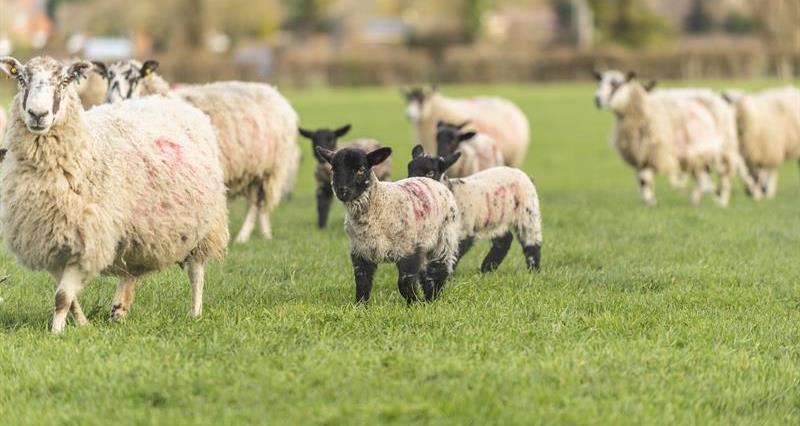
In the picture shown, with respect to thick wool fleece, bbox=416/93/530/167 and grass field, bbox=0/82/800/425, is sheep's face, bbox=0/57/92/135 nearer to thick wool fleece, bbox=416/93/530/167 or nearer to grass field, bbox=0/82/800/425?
grass field, bbox=0/82/800/425

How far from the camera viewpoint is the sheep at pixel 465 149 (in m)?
11.9


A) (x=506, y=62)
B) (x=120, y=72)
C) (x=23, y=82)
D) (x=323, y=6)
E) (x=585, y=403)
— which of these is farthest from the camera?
(x=323, y=6)

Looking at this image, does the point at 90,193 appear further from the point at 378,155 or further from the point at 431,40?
the point at 431,40

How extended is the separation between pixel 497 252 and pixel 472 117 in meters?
9.02

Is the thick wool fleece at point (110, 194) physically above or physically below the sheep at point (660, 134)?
above

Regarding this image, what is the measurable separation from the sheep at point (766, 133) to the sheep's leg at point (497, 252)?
9.75 m

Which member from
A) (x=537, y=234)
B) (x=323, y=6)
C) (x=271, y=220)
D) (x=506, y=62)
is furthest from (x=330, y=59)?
(x=537, y=234)

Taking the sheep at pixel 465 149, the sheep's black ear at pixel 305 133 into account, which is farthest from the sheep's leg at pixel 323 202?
the sheep at pixel 465 149

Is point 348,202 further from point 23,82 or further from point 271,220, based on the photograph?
point 271,220

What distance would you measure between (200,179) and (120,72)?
12.5ft

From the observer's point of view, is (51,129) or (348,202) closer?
(51,129)

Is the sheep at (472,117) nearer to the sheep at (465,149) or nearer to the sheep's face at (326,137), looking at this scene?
the sheep at (465,149)

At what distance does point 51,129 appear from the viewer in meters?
7.64

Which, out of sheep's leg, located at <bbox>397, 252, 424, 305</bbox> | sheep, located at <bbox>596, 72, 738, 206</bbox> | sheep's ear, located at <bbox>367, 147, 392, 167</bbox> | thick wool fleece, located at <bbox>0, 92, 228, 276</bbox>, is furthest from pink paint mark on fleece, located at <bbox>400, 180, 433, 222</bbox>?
sheep, located at <bbox>596, 72, 738, 206</bbox>
